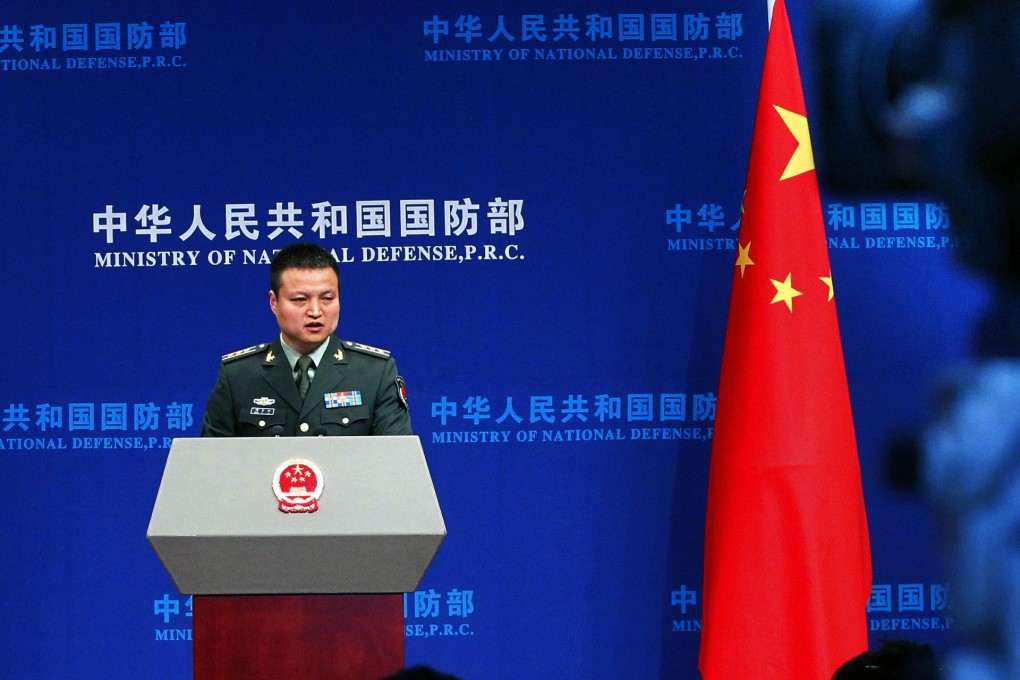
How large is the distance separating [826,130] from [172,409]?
366cm

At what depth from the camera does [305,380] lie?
2994 millimetres

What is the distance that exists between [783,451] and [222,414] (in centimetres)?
167

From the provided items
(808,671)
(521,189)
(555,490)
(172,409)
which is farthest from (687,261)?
(172,409)

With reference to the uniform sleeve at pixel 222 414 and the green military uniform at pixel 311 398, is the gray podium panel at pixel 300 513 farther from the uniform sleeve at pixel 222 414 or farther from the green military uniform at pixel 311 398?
the uniform sleeve at pixel 222 414

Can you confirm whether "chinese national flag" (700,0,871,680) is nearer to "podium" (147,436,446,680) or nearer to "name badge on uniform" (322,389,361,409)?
"name badge on uniform" (322,389,361,409)

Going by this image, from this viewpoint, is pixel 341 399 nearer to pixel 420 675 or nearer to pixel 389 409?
pixel 389 409

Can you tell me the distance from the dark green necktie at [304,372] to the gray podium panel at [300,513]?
76 cm

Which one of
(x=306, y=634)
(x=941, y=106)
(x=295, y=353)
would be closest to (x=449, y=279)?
(x=295, y=353)

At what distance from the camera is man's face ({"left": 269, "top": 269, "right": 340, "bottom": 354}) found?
295 cm

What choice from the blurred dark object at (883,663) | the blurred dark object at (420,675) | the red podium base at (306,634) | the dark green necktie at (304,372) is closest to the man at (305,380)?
the dark green necktie at (304,372)

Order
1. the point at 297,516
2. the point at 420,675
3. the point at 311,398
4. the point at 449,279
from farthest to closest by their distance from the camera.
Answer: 1. the point at 449,279
2. the point at 311,398
3. the point at 297,516
4. the point at 420,675

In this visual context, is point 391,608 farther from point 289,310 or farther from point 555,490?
point 555,490

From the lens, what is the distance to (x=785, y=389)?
3520mm

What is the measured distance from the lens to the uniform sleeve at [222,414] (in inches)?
117
